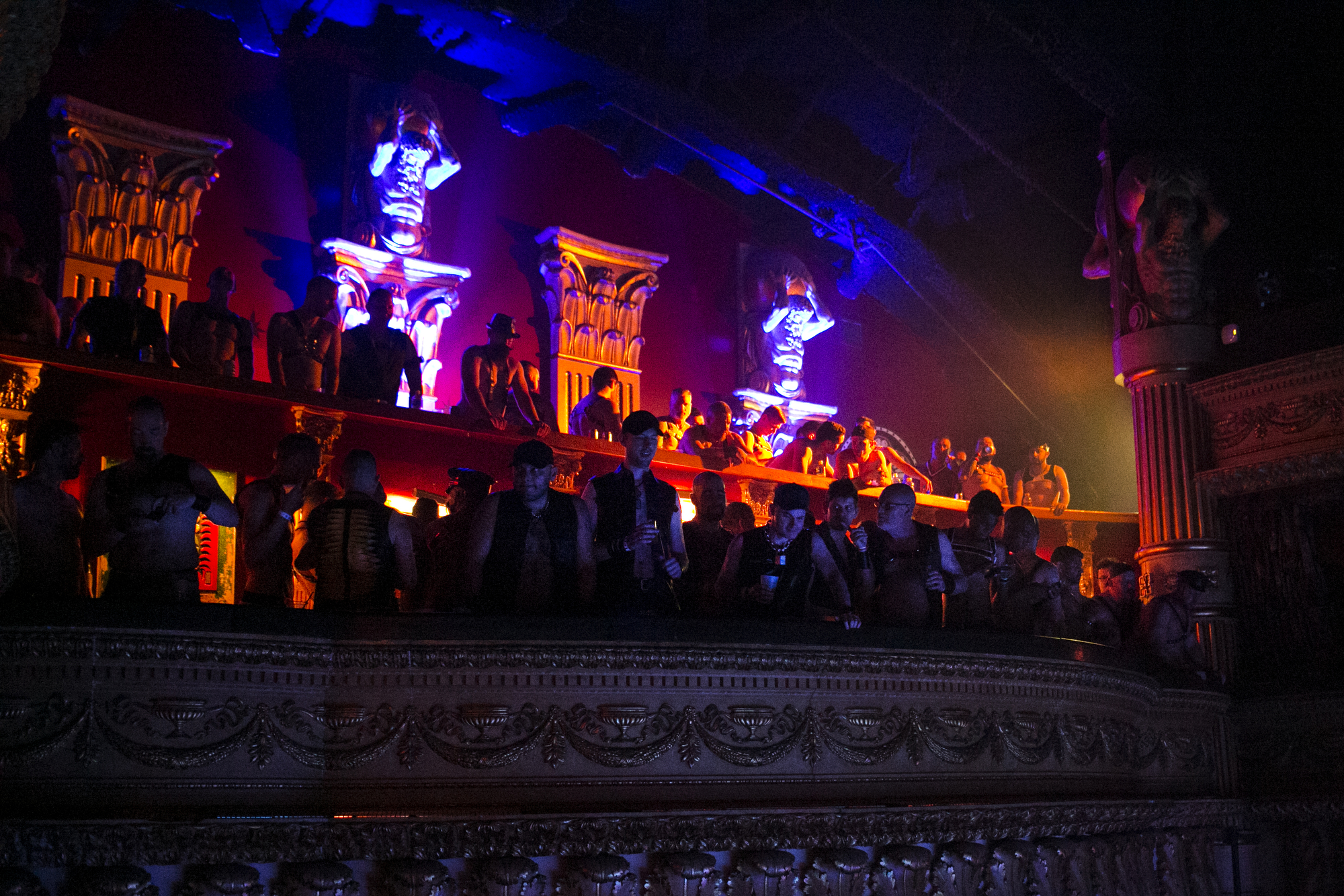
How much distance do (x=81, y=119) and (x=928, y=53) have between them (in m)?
7.98

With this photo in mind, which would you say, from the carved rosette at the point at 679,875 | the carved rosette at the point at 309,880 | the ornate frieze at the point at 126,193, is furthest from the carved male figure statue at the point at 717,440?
the carved rosette at the point at 309,880

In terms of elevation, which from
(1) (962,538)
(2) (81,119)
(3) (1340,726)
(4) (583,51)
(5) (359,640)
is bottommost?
(3) (1340,726)

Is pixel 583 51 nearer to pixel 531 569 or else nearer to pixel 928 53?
pixel 928 53

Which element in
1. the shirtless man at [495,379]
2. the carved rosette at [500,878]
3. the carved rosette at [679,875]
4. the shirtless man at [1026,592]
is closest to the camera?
the carved rosette at [500,878]

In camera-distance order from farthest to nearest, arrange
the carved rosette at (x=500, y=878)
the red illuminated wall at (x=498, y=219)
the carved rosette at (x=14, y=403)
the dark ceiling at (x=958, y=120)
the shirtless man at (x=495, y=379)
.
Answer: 1. the red illuminated wall at (x=498, y=219)
2. the dark ceiling at (x=958, y=120)
3. the shirtless man at (x=495, y=379)
4. the carved rosette at (x=14, y=403)
5. the carved rosette at (x=500, y=878)

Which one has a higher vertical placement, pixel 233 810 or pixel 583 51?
pixel 583 51

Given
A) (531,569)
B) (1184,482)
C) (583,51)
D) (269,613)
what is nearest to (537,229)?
(583,51)

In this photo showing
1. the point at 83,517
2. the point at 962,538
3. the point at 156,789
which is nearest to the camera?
the point at 156,789

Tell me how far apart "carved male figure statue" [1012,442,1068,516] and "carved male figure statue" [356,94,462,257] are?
668cm

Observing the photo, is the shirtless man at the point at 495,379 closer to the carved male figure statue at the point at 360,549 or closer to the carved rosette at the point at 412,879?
the carved male figure statue at the point at 360,549

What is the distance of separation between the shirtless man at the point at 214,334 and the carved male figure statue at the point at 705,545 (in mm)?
3424

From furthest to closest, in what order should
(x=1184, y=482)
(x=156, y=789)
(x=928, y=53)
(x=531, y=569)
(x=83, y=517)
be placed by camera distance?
(x=928, y=53)
(x=1184, y=482)
(x=531, y=569)
(x=83, y=517)
(x=156, y=789)

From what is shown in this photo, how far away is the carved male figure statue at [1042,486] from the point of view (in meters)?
12.9

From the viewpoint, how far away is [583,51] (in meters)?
11.5
